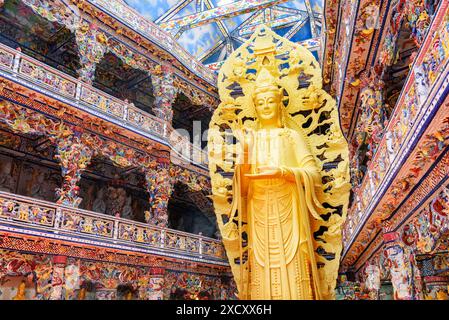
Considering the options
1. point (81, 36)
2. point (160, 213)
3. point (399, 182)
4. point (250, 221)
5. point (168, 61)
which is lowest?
point (250, 221)

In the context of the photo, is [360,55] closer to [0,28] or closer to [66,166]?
[66,166]

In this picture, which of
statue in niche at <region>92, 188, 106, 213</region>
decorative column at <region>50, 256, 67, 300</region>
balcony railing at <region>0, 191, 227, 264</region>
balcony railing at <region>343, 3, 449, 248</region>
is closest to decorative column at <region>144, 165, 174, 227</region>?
balcony railing at <region>0, 191, 227, 264</region>

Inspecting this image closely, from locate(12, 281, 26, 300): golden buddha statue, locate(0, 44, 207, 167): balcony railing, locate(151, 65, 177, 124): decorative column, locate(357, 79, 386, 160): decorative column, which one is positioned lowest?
locate(12, 281, 26, 300): golden buddha statue

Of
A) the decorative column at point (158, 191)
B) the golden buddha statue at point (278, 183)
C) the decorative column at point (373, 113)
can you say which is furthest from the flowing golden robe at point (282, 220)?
A: the decorative column at point (158, 191)

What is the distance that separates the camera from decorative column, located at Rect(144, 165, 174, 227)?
1079 centimetres

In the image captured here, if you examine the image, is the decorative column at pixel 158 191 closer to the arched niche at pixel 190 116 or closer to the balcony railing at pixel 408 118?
the arched niche at pixel 190 116

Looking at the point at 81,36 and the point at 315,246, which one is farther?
the point at 81,36

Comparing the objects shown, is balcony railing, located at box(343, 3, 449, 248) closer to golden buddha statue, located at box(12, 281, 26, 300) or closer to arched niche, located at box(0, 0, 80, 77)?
golden buddha statue, located at box(12, 281, 26, 300)

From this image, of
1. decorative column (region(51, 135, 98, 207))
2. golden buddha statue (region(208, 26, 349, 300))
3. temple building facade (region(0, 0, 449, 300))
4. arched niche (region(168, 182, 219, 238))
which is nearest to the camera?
golden buddha statue (region(208, 26, 349, 300))

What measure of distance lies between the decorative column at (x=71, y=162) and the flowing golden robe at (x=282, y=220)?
20.3 feet

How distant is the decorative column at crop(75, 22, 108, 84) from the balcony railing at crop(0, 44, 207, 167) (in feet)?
1.85
